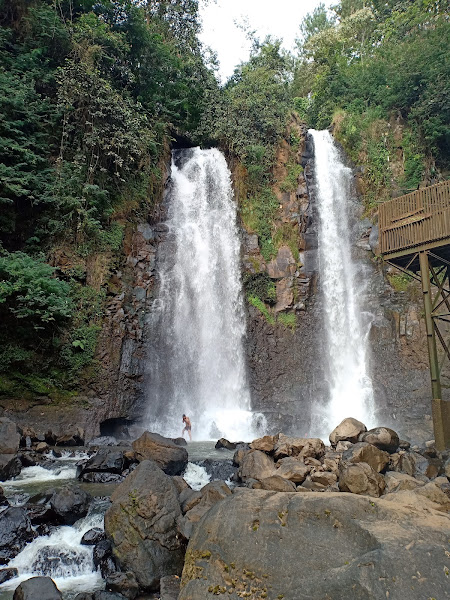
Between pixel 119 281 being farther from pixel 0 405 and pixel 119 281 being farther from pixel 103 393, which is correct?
pixel 0 405

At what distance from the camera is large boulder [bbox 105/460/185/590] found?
5918 millimetres

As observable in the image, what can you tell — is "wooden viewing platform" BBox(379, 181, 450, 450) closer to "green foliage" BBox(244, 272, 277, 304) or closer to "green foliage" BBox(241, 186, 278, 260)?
"green foliage" BBox(244, 272, 277, 304)

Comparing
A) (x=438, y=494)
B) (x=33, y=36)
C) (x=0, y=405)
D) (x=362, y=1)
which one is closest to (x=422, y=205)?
(x=438, y=494)

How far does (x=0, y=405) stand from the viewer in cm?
1328

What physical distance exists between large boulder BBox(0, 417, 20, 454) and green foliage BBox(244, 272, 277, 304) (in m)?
11.2

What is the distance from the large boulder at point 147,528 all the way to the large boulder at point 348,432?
221 inches

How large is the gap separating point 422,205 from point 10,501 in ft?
42.4

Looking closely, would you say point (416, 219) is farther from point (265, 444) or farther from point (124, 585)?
point (124, 585)

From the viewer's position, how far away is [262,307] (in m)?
19.0

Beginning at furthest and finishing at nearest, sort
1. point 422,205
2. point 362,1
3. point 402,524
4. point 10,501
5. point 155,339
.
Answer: point 362,1 → point 155,339 → point 422,205 → point 10,501 → point 402,524

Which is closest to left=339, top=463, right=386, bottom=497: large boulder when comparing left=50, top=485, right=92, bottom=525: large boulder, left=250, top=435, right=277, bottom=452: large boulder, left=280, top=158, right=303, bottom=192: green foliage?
left=250, top=435, right=277, bottom=452: large boulder

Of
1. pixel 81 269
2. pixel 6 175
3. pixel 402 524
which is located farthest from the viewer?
pixel 81 269

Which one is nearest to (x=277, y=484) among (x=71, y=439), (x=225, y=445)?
(x=225, y=445)

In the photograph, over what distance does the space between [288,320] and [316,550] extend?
15.0 metres
